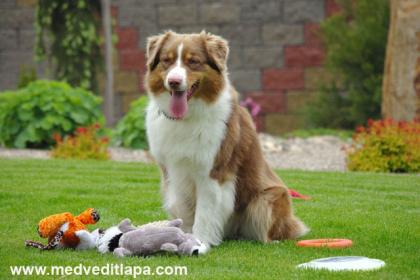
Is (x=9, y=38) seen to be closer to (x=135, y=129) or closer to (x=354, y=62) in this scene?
(x=135, y=129)

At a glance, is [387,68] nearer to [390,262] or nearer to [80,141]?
[80,141]

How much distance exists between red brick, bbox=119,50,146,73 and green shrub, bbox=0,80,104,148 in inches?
132

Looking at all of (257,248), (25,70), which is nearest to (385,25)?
(25,70)

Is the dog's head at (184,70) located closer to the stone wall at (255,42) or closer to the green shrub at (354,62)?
the green shrub at (354,62)

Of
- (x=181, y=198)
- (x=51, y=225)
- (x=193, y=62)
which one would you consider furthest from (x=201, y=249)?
(x=193, y=62)

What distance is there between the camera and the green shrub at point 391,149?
1034 centimetres

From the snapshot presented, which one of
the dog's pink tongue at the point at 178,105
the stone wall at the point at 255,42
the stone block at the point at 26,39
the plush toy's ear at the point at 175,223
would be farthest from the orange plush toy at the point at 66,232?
the stone block at the point at 26,39

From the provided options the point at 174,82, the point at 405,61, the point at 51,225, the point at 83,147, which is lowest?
the point at 83,147

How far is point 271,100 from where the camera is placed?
1530 centimetres

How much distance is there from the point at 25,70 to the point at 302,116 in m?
5.93

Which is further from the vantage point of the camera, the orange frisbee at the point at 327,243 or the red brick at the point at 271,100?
the red brick at the point at 271,100

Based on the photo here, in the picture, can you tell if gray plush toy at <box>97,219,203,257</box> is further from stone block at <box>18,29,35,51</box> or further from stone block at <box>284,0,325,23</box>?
stone block at <box>18,29,35,51</box>

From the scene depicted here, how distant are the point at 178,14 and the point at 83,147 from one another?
16.9 feet

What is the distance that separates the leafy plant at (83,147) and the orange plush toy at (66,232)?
580 centimetres
